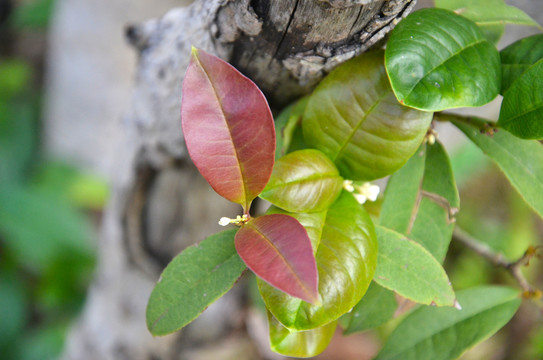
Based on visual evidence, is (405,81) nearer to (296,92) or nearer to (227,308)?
(296,92)

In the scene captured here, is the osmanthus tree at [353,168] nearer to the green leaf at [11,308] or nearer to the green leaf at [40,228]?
the green leaf at [40,228]

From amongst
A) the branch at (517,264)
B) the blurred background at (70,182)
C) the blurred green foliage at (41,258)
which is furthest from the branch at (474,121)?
the blurred green foliage at (41,258)

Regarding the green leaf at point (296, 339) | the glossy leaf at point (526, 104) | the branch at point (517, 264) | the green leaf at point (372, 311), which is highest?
the glossy leaf at point (526, 104)

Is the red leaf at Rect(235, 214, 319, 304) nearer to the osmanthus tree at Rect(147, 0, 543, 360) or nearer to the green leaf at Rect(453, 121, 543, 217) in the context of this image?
the osmanthus tree at Rect(147, 0, 543, 360)

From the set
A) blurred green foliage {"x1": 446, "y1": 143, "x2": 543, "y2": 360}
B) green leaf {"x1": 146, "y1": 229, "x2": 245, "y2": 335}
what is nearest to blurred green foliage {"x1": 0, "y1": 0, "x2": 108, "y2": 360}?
green leaf {"x1": 146, "y1": 229, "x2": 245, "y2": 335}

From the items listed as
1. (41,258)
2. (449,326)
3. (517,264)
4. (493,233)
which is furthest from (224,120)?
(493,233)

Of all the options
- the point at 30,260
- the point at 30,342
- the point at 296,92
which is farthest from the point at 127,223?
the point at 30,342
